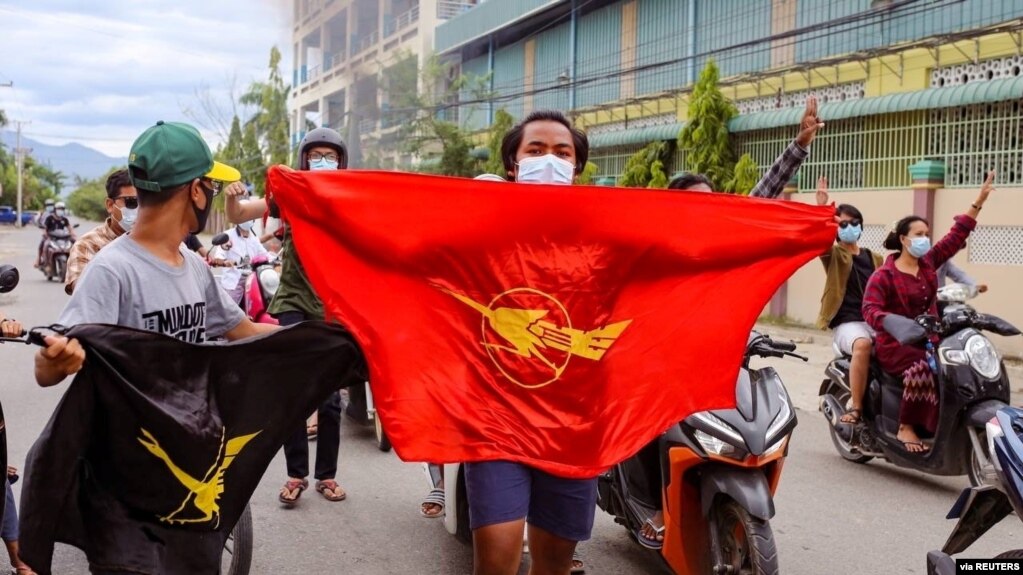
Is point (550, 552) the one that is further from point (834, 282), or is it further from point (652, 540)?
point (834, 282)

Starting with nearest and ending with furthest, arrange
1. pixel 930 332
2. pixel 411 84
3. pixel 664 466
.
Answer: pixel 664 466 → pixel 930 332 → pixel 411 84

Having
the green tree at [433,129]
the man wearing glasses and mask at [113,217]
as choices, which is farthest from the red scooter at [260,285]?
the green tree at [433,129]

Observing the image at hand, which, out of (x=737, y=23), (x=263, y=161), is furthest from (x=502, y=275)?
(x=263, y=161)

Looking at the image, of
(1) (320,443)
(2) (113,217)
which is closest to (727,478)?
(1) (320,443)

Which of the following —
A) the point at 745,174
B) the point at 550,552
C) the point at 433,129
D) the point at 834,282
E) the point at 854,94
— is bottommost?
the point at 550,552

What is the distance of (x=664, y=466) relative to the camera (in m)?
4.39

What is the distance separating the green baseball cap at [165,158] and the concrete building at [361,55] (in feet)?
31.4

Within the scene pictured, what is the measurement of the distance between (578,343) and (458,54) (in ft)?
93.0

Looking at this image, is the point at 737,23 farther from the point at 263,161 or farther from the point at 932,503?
the point at 263,161

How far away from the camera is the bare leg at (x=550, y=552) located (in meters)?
3.23

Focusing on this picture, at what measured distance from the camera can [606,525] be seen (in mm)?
5578

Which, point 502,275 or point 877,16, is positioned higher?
point 877,16

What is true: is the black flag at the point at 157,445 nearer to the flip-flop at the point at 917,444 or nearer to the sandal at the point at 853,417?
the flip-flop at the point at 917,444

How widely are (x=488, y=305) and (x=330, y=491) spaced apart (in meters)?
3.00
